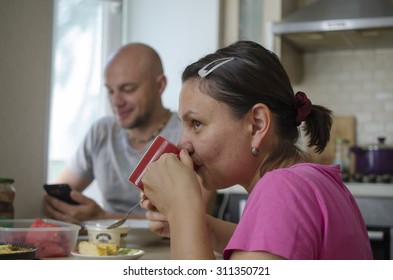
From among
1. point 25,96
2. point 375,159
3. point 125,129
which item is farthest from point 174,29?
point 25,96

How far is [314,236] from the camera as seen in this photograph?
32.9 inches

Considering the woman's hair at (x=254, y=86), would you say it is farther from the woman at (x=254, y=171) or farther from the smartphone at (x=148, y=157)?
the smartphone at (x=148, y=157)

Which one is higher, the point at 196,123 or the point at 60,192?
the point at 196,123

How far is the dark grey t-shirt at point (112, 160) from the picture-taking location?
2291mm

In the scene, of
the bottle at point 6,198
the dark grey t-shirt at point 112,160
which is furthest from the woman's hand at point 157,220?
the dark grey t-shirt at point 112,160

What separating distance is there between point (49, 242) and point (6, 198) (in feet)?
0.81

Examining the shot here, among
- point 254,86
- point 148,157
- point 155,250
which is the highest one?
point 254,86

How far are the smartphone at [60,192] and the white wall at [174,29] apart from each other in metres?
1.35

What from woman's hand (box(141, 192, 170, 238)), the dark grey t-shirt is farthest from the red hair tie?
the dark grey t-shirt

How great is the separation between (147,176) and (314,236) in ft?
1.15

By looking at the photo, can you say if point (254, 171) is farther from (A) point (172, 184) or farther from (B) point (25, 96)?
(B) point (25, 96)

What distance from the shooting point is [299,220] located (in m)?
0.82
